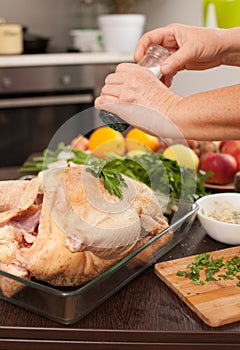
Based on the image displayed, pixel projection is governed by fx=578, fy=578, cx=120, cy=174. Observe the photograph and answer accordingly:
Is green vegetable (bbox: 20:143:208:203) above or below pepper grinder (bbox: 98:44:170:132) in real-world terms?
below

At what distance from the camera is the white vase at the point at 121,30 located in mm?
3506

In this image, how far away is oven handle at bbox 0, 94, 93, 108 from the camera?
10.8 feet

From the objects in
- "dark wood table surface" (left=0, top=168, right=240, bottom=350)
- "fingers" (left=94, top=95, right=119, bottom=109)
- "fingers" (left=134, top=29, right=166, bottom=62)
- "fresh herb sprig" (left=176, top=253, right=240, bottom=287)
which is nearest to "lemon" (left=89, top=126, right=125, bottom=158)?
"fingers" (left=134, top=29, right=166, bottom=62)

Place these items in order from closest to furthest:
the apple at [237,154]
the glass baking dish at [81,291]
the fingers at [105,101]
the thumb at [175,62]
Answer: the glass baking dish at [81,291] → the fingers at [105,101] → the thumb at [175,62] → the apple at [237,154]

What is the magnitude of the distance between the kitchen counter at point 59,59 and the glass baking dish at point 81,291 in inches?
92.0

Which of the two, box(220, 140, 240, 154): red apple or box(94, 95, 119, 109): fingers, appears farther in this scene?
box(220, 140, 240, 154): red apple

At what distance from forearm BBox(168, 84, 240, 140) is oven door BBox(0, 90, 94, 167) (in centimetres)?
233

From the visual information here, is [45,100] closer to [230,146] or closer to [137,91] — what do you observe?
[230,146]

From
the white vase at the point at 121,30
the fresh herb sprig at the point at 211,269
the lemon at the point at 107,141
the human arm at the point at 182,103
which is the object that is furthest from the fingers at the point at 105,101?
the white vase at the point at 121,30

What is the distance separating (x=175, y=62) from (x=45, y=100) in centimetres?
210

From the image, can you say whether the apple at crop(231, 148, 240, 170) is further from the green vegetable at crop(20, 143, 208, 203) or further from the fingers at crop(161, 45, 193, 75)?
the fingers at crop(161, 45, 193, 75)

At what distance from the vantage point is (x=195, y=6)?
371cm

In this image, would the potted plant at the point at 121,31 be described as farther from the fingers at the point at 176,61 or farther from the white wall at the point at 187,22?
the fingers at the point at 176,61

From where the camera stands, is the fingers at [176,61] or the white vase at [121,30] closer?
the fingers at [176,61]
